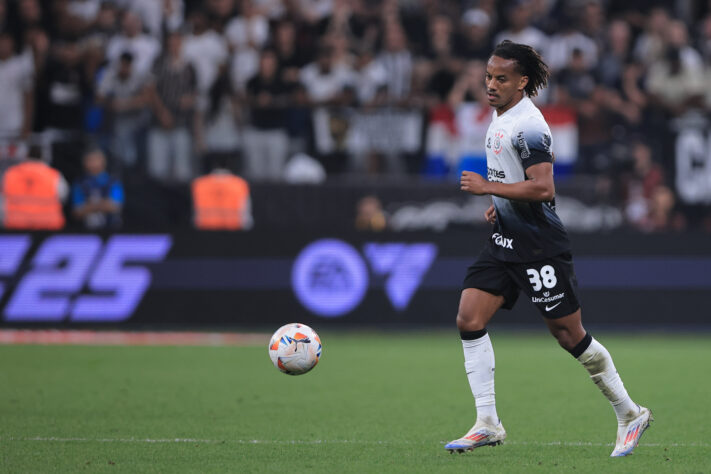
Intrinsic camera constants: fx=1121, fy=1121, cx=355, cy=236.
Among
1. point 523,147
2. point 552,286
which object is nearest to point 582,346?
point 552,286

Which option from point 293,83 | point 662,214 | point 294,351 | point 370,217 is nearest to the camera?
point 294,351

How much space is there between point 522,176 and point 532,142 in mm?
235

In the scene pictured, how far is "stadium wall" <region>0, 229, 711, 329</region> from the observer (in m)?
15.1

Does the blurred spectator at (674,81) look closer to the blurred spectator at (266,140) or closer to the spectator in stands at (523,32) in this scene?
the spectator in stands at (523,32)

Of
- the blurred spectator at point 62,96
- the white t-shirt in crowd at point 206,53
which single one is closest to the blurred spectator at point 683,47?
the white t-shirt in crowd at point 206,53

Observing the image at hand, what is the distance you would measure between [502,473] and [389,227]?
35.1 ft

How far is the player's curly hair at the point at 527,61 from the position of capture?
22.5 feet

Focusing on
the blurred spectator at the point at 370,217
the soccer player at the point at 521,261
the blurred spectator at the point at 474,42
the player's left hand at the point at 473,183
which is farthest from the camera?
the blurred spectator at the point at 474,42

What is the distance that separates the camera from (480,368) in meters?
7.06

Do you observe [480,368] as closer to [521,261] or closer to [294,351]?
[521,261]

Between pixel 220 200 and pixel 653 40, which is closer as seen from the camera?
pixel 220 200

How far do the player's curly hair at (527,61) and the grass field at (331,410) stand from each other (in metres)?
2.30

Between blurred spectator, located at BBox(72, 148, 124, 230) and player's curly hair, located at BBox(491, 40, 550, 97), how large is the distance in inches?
379

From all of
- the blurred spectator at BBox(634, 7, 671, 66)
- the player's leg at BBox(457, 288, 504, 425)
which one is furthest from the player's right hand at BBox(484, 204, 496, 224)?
the blurred spectator at BBox(634, 7, 671, 66)
